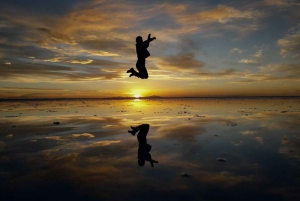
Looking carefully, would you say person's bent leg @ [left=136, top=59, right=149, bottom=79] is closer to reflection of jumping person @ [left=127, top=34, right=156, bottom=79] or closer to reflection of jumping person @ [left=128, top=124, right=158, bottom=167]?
reflection of jumping person @ [left=127, top=34, right=156, bottom=79]

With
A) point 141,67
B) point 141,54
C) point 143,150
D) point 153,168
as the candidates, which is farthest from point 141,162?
point 141,54

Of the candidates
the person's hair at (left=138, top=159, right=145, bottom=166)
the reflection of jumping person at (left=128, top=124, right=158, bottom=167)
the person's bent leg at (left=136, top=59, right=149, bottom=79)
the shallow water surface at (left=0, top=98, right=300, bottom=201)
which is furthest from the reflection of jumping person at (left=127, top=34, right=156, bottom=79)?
the person's hair at (left=138, top=159, right=145, bottom=166)

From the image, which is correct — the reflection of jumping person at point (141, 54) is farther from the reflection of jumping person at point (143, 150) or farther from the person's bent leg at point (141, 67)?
the reflection of jumping person at point (143, 150)

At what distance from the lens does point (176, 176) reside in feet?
20.6

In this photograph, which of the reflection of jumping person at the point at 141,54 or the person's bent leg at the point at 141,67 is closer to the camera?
the reflection of jumping person at the point at 141,54

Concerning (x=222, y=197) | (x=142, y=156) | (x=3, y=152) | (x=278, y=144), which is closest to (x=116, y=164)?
(x=142, y=156)

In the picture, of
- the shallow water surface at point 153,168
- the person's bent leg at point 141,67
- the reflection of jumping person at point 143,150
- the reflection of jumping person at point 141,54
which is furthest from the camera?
the person's bent leg at point 141,67

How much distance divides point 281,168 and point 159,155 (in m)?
4.19

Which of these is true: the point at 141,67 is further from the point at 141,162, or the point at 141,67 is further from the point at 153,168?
the point at 153,168

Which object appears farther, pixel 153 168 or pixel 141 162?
pixel 141 162

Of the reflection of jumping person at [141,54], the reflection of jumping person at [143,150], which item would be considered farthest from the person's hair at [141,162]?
the reflection of jumping person at [141,54]

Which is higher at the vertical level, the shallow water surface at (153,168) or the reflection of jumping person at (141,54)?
the reflection of jumping person at (141,54)

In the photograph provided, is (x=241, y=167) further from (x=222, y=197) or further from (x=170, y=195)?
(x=170, y=195)

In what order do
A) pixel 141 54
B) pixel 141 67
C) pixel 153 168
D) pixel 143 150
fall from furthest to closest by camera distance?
pixel 141 67, pixel 141 54, pixel 143 150, pixel 153 168
